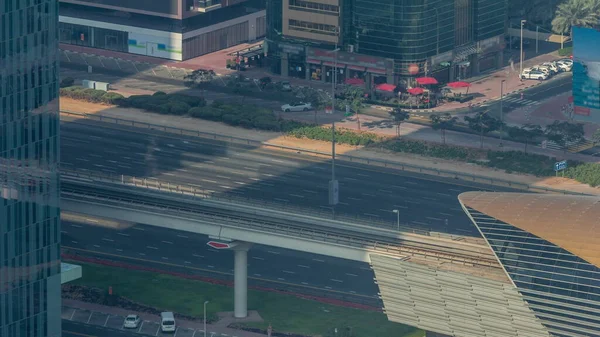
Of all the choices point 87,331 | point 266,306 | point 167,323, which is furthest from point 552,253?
point 87,331

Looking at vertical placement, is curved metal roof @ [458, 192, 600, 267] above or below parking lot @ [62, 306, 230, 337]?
above

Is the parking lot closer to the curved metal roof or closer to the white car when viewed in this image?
the white car

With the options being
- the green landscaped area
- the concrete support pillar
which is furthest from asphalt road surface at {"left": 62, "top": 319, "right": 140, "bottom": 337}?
the concrete support pillar

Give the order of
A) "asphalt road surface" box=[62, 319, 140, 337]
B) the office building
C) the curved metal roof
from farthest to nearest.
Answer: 1. "asphalt road surface" box=[62, 319, 140, 337]
2. the curved metal roof
3. the office building

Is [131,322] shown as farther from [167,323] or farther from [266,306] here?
[266,306]

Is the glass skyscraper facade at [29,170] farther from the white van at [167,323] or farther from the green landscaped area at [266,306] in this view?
the green landscaped area at [266,306]

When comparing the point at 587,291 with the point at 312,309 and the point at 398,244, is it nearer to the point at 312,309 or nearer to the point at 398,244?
the point at 398,244

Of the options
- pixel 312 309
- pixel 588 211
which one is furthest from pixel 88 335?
pixel 588 211
